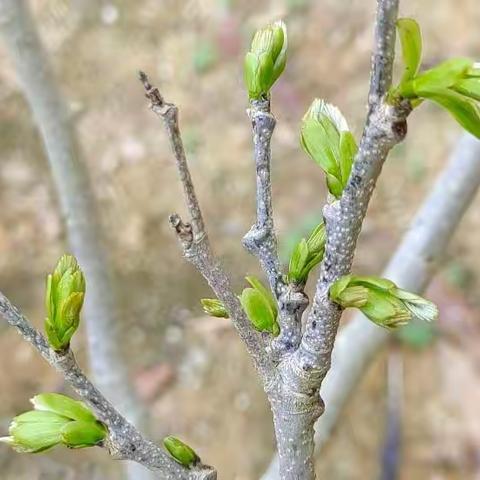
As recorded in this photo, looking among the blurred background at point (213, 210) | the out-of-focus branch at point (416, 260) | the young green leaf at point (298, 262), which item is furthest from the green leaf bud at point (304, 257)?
the blurred background at point (213, 210)

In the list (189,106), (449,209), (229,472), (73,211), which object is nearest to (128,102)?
(189,106)

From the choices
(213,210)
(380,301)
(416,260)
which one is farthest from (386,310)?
(213,210)

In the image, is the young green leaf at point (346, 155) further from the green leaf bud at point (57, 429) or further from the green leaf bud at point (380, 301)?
the green leaf bud at point (57, 429)

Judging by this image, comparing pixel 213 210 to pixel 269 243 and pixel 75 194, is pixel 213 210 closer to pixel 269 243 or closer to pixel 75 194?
pixel 75 194

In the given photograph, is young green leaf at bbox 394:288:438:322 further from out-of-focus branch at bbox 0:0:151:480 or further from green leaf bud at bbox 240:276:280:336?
out-of-focus branch at bbox 0:0:151:480

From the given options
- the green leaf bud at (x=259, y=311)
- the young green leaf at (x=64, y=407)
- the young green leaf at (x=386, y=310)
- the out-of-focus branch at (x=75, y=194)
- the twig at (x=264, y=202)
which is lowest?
the young green leaf at (x=64, y=407)

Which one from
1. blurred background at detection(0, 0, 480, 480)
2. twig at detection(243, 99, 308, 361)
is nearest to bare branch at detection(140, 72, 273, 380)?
twig at detection(243, 99, 308, 361)
